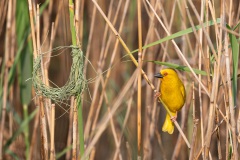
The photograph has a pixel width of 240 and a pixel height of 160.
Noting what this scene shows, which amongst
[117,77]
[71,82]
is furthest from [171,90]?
[117,77]

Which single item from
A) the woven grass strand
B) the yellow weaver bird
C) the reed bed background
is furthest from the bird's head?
the woven grass strand

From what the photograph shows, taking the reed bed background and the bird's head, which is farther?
the bird's head

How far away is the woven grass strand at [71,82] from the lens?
185 centimetres

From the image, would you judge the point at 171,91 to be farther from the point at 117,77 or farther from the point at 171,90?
the point at 117,77

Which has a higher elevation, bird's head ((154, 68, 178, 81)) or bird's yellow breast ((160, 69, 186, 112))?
bird's head ((154, 68, 178, 81))

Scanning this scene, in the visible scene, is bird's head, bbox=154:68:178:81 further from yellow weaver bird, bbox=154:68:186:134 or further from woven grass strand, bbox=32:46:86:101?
woven grass strand, bbox=32:46:86:101

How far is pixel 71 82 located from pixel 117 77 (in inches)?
63.4

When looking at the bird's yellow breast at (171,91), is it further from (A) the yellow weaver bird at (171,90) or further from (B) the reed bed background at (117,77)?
(B) the reed bed background at (117,77)

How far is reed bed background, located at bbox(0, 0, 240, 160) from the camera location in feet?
6.21

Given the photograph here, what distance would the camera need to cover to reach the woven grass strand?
1.85m

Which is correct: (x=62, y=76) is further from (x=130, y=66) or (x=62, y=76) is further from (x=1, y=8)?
(x=1, y=8)

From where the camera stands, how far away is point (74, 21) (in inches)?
72.7

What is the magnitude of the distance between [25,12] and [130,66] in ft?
A: 3.41

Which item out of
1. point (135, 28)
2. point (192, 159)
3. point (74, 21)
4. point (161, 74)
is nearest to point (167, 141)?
point (135, 28)
